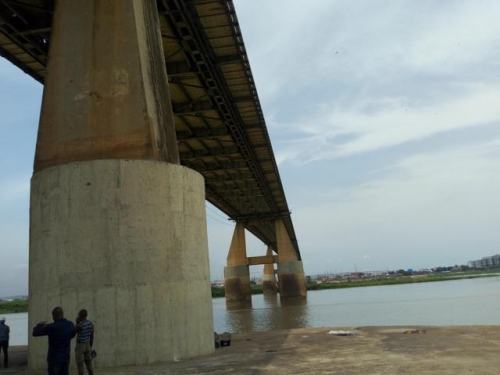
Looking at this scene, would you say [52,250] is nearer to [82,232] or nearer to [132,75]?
[82,232]

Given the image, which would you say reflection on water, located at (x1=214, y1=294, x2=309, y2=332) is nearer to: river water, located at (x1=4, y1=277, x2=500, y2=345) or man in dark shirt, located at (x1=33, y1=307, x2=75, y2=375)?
river water, located at (x1=4, y1=277, x2=500, y2=345)

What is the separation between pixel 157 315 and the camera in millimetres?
9750

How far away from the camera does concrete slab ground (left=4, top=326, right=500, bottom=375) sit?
25.9 ft

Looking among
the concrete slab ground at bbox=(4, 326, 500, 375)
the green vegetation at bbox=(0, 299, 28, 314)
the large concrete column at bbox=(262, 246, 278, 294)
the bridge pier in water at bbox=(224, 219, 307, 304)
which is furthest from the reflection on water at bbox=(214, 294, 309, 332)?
the green vegetation at bbox=(0, 299, 28, 314)

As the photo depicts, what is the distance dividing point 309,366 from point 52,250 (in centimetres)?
572

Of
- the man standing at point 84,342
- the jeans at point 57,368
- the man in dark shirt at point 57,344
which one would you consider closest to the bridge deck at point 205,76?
the man standing at point 84,342

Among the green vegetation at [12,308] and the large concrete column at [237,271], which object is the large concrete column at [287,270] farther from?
the green vegetation at [12,308]

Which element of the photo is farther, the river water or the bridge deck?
the river water

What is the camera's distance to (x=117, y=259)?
9664mm

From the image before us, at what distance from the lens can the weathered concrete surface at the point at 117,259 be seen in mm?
9484

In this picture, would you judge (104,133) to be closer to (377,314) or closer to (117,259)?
(117,259)

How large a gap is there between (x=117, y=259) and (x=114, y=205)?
1.12 metres

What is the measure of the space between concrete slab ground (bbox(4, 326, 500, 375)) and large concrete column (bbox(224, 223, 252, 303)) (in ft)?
181

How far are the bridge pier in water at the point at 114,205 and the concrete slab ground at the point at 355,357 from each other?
0.84 metres
